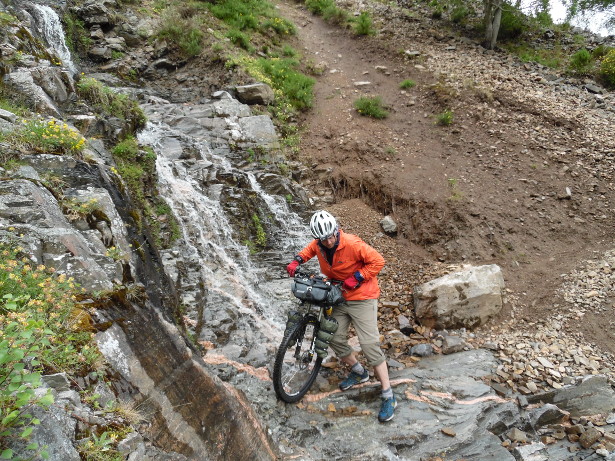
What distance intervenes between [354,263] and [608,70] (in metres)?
13.7

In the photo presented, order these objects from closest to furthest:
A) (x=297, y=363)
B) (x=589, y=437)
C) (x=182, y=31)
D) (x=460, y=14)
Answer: (x=589, y=437)
(x=297, y=363)
(x=182, y=31)
(x=460, y=14)

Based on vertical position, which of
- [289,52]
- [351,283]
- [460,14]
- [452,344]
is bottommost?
[452,344]

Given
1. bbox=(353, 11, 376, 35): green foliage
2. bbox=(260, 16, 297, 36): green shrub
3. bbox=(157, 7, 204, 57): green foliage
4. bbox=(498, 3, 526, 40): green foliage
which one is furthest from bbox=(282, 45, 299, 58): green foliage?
bbox=(498, 3, 526, 40): green foliage

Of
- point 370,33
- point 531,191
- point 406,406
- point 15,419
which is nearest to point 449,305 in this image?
point 406,406

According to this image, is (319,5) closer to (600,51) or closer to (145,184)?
(600,51)

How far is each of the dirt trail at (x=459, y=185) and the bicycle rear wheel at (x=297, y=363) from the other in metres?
3.21

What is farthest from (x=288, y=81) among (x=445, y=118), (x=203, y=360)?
(x=203, y=360)

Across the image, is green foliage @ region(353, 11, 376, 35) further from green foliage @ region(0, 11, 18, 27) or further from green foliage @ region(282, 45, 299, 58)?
green foliage @ region(0, 11, 18, 27)

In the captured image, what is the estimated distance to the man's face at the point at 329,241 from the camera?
4.47m

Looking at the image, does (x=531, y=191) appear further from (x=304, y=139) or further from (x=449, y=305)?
(x=304, y=139)

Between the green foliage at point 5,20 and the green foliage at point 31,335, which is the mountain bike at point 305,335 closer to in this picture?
the green foliage at point 31,335

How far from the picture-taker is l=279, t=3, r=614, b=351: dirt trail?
8133mm

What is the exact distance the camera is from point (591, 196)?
898 cm

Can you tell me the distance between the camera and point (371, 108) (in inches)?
501
